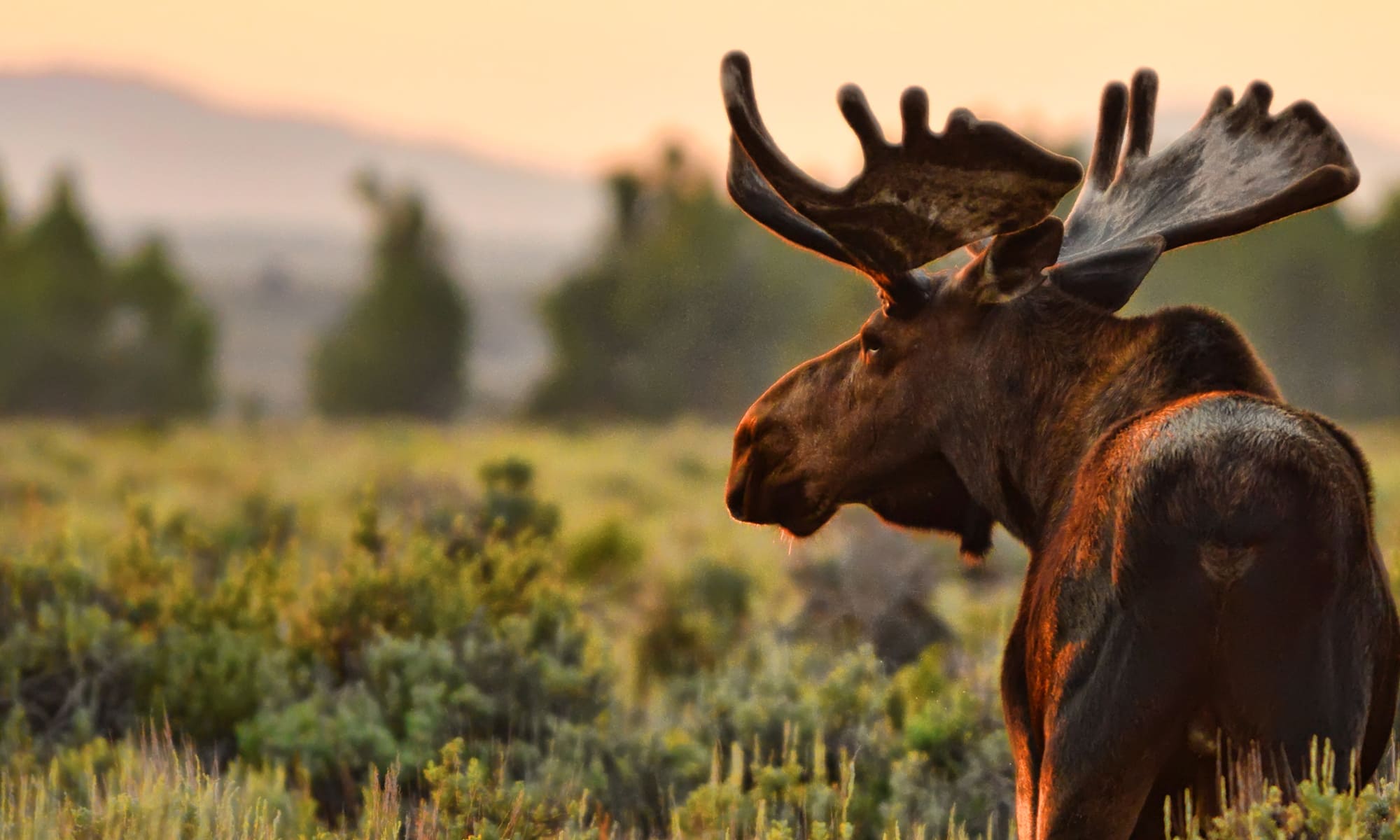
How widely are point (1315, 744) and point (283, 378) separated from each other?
390ft

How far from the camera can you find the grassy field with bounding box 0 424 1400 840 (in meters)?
4.92

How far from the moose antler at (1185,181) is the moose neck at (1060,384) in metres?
0.11

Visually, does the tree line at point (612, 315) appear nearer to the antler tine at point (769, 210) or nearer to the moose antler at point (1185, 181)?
the moose antler at point (1185, 181)

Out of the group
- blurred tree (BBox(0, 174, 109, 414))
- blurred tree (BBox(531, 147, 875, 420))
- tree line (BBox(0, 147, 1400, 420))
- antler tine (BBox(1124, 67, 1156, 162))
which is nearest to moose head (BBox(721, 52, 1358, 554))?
antler tine (BBox(1124, 67, 1156, 162))

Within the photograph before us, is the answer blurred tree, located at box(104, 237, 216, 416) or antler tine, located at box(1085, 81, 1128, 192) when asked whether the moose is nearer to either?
antler tine, located at box(1085, 81, 1128, 192)

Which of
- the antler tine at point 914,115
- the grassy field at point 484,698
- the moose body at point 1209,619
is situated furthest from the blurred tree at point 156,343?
the moose body at point 1209,619

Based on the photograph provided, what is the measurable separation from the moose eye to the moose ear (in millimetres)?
226

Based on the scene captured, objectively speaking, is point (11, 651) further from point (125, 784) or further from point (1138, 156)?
point (1138, 156)

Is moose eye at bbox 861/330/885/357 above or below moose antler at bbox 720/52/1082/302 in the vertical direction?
below

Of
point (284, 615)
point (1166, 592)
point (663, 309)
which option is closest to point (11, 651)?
point (284, 615)

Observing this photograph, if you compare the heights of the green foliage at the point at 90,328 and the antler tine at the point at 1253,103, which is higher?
the green foliage at the point at 90,328

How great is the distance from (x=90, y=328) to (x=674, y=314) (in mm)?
18234

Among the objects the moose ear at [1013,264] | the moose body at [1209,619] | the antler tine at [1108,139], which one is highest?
the antler tine at [1108,139]

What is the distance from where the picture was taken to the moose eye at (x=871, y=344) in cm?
364
